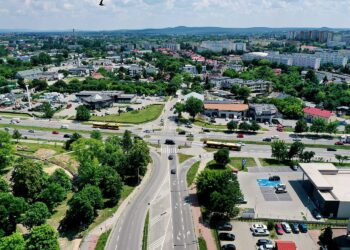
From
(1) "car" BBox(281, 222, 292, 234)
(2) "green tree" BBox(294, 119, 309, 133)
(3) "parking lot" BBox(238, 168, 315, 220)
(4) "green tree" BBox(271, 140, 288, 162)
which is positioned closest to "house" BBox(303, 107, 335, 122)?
(2) "green tree" BBox(294, 119, 309, 133)

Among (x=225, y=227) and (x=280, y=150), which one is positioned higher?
(x=280, y=150)

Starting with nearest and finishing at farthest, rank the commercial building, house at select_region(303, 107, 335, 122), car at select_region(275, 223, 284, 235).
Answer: car at select_region(275, 223, 284, 235) < the commercial building < house at select_region(303, 107, 335, 122)

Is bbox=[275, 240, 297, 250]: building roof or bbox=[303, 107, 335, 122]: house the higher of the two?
bbox=[303, 107, 335, 122]: house

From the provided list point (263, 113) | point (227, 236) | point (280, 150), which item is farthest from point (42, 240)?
point (263, 113)

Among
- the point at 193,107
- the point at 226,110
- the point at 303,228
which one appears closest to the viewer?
the point at 303,228

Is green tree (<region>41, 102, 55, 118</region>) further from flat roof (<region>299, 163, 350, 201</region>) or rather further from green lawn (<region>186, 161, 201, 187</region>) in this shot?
flat roof (<region>299, 163, 350, 201</region>)

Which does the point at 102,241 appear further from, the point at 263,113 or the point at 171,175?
the point at 263,113

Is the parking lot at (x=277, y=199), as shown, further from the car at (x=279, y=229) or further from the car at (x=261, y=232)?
the car at (x=261, y=232)
